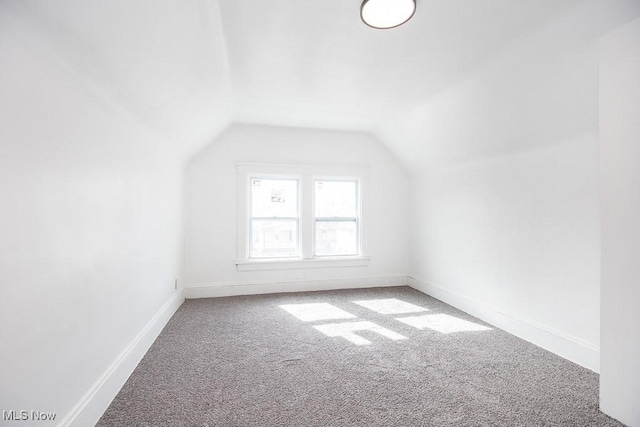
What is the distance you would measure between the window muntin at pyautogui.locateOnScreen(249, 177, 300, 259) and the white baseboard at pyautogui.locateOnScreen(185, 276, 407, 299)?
42cm

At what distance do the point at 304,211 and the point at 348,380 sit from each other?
9.10ft

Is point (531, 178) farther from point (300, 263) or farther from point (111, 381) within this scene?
point (111, 381)

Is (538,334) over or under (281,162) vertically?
under

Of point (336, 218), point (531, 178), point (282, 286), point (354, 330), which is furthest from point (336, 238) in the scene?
point (531, 178)

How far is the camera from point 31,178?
4.01 feet

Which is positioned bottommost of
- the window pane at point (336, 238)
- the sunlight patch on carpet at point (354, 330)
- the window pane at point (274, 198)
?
the sunlight patch on carpet at point (354, 330)

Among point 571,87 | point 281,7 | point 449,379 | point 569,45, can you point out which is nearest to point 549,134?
point 571,87

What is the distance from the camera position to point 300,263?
181 inches

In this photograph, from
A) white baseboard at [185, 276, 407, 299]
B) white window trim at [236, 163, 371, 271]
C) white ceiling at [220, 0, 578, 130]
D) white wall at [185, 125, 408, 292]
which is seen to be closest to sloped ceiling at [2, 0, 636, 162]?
white ceiling at [220, 0, 578, 130]

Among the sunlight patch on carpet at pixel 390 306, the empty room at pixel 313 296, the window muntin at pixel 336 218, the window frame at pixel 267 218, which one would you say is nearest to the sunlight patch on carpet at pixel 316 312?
the empty room at pixel 313 296

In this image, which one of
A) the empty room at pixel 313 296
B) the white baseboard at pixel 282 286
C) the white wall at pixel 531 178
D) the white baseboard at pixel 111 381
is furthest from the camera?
the white baseboard at pixel 282 286

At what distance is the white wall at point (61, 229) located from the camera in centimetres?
112

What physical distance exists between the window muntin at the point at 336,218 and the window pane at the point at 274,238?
35 cm

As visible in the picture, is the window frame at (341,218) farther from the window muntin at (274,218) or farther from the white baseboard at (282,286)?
the white baseboard at (282,286)
